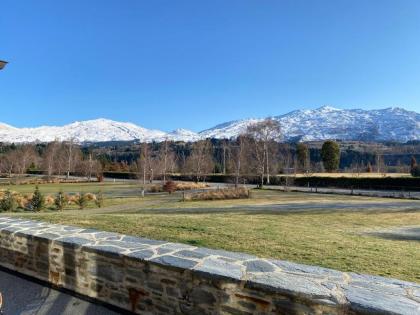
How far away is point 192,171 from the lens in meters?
54.8

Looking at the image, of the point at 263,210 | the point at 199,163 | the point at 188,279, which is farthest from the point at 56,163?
the point at 188,279

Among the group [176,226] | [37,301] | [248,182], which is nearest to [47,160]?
[248,182]

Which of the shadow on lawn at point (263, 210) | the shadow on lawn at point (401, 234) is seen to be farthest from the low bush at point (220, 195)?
the shadow on lawn at point (401, 234)

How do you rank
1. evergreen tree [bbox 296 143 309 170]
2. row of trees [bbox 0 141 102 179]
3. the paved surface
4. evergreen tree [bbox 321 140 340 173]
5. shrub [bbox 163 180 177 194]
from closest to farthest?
the paved surface → shrub [bbox 163 180 177 194] → row of trees [bbox 0 141 102 179] → evergreen tree [bbox 321 140 340 173] → evergreen tree [bbox 296 143 309 170]

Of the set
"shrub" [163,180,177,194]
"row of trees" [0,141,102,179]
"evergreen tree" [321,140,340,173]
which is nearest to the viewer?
"shrub" [163,180,177,194]

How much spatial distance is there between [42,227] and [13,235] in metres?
0.43

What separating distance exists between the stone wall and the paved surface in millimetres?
142

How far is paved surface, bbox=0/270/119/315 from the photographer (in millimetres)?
4200

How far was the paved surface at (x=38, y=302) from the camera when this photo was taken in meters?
4.20

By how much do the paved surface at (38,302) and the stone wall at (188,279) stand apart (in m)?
0.14

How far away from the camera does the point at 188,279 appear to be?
3.53m

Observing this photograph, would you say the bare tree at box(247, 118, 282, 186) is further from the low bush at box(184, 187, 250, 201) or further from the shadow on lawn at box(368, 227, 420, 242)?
the shadow on lawn at box(368, 227, 420, 242)

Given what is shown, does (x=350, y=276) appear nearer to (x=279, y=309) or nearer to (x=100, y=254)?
(x=279, y=309)

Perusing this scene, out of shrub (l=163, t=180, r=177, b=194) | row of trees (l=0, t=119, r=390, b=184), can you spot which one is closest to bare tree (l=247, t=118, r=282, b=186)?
row of trees (l=0, t=119, r=390, b=184)
